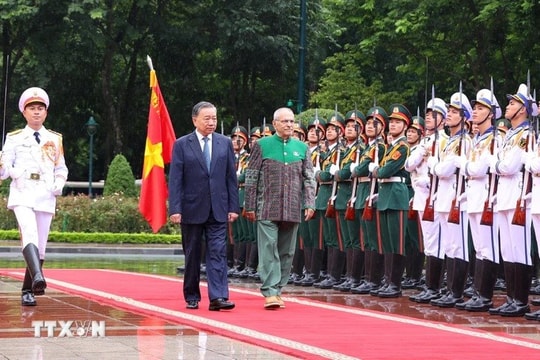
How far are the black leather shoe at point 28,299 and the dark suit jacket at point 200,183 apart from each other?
60.5 inches

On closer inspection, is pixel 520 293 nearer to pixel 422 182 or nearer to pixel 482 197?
pixel 482 197

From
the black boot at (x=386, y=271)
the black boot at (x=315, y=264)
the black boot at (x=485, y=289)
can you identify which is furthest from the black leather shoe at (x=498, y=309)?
the black boot at (x=315, y=264)

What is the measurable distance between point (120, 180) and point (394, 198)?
21125 millimetres

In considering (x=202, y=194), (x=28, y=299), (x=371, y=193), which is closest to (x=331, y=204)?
(x=371, y=193)

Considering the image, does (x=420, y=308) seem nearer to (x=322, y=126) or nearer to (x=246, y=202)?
(x=246, y=202)

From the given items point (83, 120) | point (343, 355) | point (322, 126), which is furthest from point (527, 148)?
point (83, 120)

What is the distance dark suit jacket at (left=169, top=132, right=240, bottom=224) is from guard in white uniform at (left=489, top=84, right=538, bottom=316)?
2.58 m

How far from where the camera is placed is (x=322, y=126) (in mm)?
17828

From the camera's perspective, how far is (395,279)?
605 inches

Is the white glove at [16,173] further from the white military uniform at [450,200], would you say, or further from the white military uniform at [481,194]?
the white military uniform at [481,194]

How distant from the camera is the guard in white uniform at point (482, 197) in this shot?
1338 centimetres

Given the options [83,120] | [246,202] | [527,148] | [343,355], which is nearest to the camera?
[343,355]

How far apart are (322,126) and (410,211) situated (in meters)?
2.69

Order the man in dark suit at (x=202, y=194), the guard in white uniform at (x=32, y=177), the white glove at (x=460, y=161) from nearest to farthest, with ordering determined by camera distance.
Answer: the guard in white uniform at (x=32, y=177), the man in dark suit at (x=202, y=194), the white glove at (x=460, y=161)
